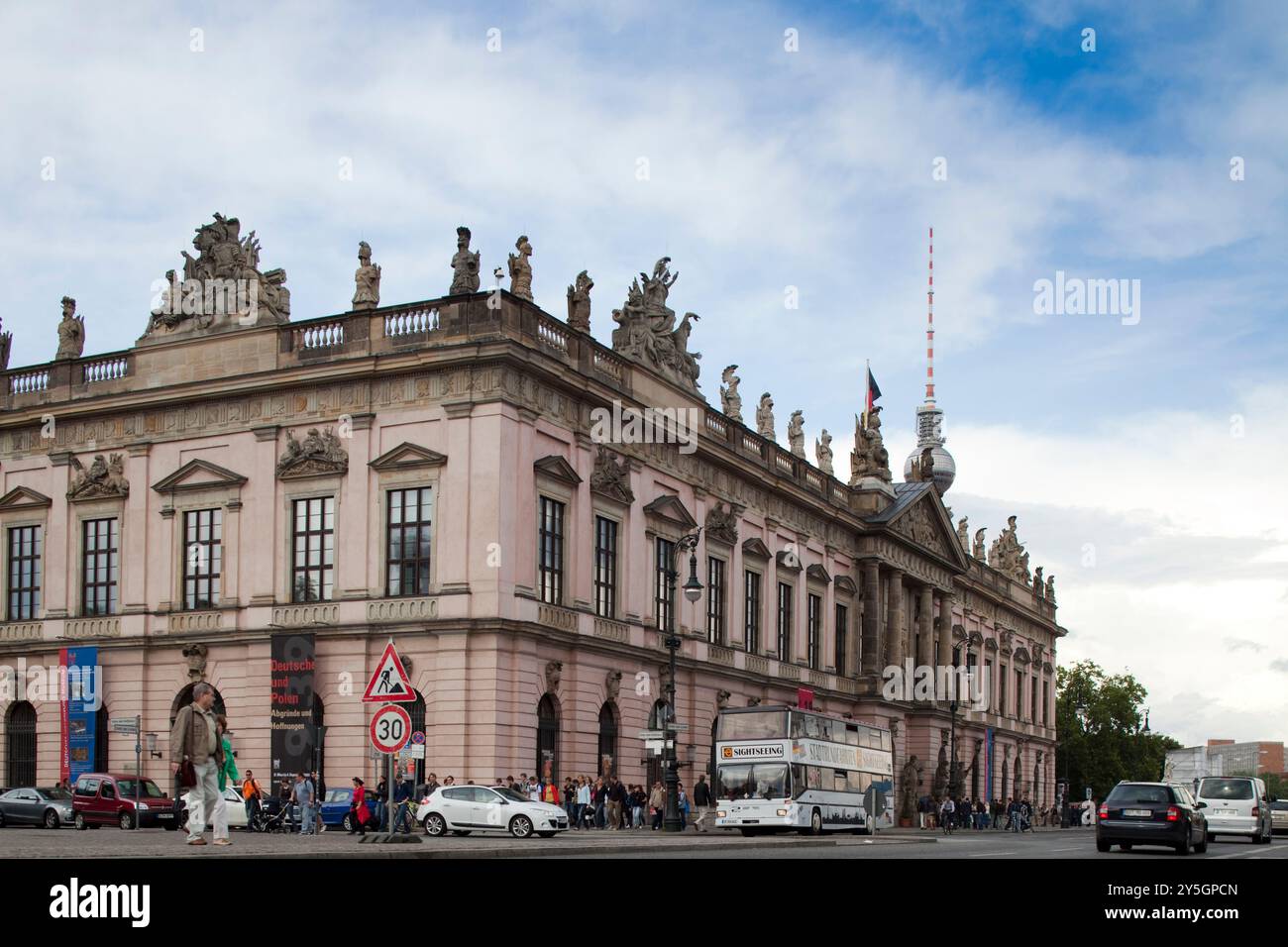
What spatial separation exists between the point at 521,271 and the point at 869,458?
35.3 meters

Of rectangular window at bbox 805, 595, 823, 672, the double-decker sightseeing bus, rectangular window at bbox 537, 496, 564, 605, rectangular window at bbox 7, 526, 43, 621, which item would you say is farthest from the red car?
rectangular window at bbox 805, 595, 823, 672

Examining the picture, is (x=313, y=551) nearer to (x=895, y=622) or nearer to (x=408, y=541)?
(x=408, y=541)

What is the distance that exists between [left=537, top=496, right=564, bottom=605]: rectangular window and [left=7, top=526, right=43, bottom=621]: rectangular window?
1780 cm

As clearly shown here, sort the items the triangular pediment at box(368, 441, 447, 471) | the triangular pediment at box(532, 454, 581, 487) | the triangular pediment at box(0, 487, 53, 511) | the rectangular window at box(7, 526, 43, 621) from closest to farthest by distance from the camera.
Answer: the triangular pediment at box(368, 441, 447, 471), the triangular pediment at box(532, 454, 581, 487), the triangular pediment at box(0, 487, 53, 511), the rectangular window at box(7, 526, 43, 621)

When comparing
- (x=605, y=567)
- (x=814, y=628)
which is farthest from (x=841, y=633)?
(x=605, y=567)

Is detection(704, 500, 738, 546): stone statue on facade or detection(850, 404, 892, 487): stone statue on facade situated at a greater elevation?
detection(850, 404, 892, 487): stone statue on facade

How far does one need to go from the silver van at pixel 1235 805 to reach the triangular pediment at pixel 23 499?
3677 centimetres

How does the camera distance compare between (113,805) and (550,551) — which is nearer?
(113,805)

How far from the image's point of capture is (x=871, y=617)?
74.7 m

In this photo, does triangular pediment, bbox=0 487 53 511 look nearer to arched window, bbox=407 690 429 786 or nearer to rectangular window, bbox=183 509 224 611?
rectangular window, bbox=183 509 224 611

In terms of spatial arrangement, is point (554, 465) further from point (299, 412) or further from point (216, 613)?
point (216, 613)

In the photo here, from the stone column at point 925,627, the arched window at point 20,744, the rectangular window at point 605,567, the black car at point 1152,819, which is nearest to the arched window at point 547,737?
the rectangular window at point 605,567

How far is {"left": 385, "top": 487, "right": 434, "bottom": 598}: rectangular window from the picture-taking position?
45.5m
